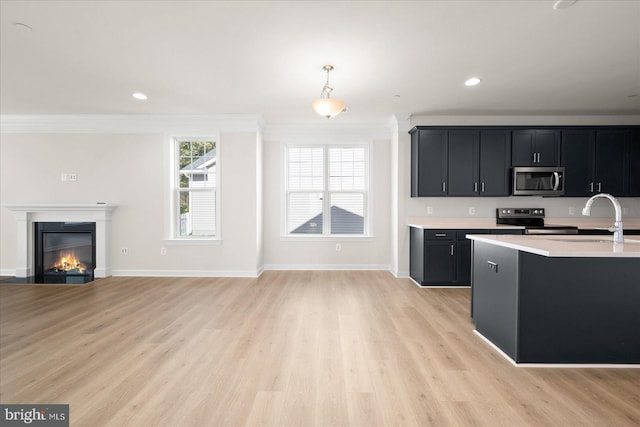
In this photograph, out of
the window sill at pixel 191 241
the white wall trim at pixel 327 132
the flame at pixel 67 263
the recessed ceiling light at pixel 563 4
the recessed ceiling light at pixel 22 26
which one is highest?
the recessed ceiling light at pixel 22 26

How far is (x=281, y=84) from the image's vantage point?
3.97m

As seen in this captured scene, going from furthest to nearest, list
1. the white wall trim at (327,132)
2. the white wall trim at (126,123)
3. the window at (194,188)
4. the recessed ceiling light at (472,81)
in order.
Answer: the white wall trim at (327,132) → the window at (194,188) → the white wall trim at (126,123) → the recessed ceiling light at (472,81)

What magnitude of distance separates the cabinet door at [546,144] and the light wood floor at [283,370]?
3002 mm

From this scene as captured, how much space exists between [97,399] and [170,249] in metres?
3.84

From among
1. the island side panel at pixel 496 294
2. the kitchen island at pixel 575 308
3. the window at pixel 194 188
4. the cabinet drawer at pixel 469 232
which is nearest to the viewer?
the kitchen island at pixel 575 308

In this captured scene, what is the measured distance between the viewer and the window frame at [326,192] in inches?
Answer: 235

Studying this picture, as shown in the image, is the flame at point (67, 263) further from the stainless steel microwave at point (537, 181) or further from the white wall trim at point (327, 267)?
the stainless steel microwave at point (537, 181)

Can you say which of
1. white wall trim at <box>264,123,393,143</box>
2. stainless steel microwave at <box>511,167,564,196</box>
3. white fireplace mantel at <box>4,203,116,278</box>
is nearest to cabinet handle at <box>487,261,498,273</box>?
stainless steel microwave at <box>511,167,564,196</box>

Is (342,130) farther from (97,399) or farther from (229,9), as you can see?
(97,399)

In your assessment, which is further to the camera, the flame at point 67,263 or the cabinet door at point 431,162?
the flame at point 67,263

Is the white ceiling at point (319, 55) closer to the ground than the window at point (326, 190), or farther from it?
farther from it

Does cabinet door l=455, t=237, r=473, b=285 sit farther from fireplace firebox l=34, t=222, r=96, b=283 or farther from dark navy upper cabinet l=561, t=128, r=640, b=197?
fireplace firebox l=34, t=222, r=96, b=283

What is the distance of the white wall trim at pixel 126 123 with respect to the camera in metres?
5.39

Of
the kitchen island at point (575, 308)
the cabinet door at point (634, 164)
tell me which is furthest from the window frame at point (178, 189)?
the cabinet door at point (634, 164)
